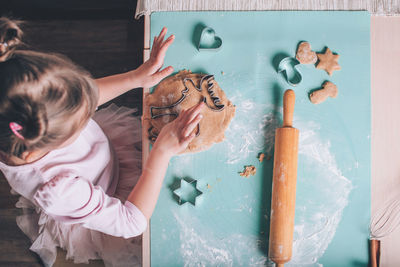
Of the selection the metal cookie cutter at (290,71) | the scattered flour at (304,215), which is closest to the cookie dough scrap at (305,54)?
the metal cookie cutter at (290,71)

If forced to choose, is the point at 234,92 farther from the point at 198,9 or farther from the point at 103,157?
the point at 103,157

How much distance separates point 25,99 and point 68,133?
4.0 inches

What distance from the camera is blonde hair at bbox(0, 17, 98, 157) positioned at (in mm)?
461

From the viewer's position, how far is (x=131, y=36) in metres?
1.17

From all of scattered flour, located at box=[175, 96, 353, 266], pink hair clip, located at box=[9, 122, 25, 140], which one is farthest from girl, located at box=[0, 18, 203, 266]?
scattered flour, located at box=[175, 96, 353, 266]

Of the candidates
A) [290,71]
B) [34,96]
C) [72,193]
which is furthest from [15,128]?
[290,71]

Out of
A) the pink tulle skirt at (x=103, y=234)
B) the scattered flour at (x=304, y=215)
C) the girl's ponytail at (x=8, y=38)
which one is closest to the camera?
the girl's ponytail at (x=8, y=38)

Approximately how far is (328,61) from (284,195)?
0.33 m

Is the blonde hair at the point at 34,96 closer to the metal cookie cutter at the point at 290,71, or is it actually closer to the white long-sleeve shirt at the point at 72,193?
the white long-sleeve shirt at the point at 72,193

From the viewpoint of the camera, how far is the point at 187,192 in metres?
0.69

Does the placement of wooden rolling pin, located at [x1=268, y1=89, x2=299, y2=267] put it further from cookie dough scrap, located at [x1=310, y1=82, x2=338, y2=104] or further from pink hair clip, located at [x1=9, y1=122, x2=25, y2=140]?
pink hair clip, located at [x1=9, y1=122, x2=25, y2=140]

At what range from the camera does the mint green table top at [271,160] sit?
2.23 ft

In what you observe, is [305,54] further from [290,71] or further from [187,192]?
[187,192]

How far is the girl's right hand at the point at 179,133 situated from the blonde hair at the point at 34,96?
19 cm
